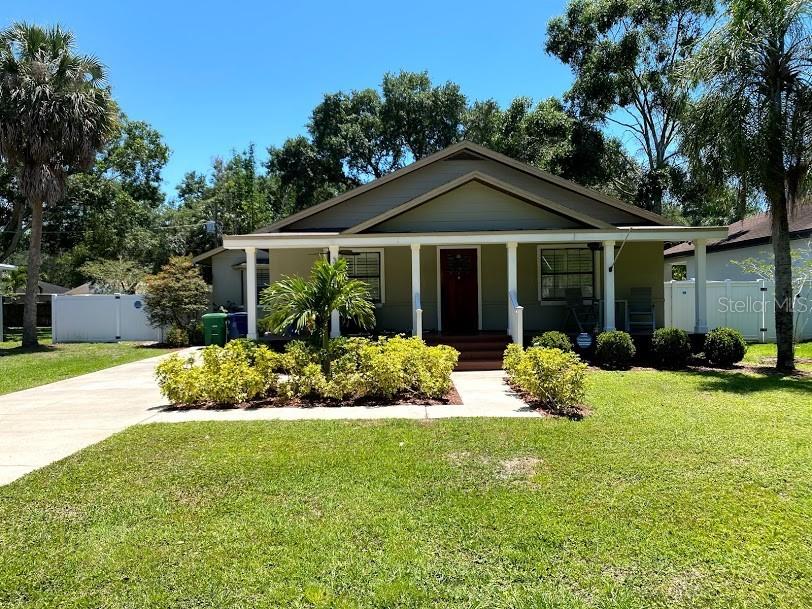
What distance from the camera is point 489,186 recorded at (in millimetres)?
13391

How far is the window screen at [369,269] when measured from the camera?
14.3 meters

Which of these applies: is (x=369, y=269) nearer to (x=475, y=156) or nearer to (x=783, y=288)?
(x=475, y=156)

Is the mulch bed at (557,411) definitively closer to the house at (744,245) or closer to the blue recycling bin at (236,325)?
the house at (744,245)

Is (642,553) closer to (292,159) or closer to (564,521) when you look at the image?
(564,521)

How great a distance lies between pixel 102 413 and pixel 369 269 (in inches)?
311

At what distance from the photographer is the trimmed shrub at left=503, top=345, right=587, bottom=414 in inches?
286

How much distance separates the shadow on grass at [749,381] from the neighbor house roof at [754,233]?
5.90m

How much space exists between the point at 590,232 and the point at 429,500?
9.57 meters

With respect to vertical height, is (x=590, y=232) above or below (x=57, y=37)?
below

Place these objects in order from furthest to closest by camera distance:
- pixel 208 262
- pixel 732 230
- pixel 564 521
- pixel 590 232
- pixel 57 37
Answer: pixel 208 262
pixel 732 230
pixel 57 37
pixel 590 232
pixel 564 521

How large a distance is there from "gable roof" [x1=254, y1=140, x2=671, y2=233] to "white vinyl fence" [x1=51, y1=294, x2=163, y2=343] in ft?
25.8

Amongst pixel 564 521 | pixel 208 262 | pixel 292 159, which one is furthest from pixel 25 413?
pixel 292 159

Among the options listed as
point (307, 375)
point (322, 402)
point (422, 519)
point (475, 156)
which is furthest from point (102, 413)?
point (475, 156)

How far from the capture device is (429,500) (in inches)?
166
